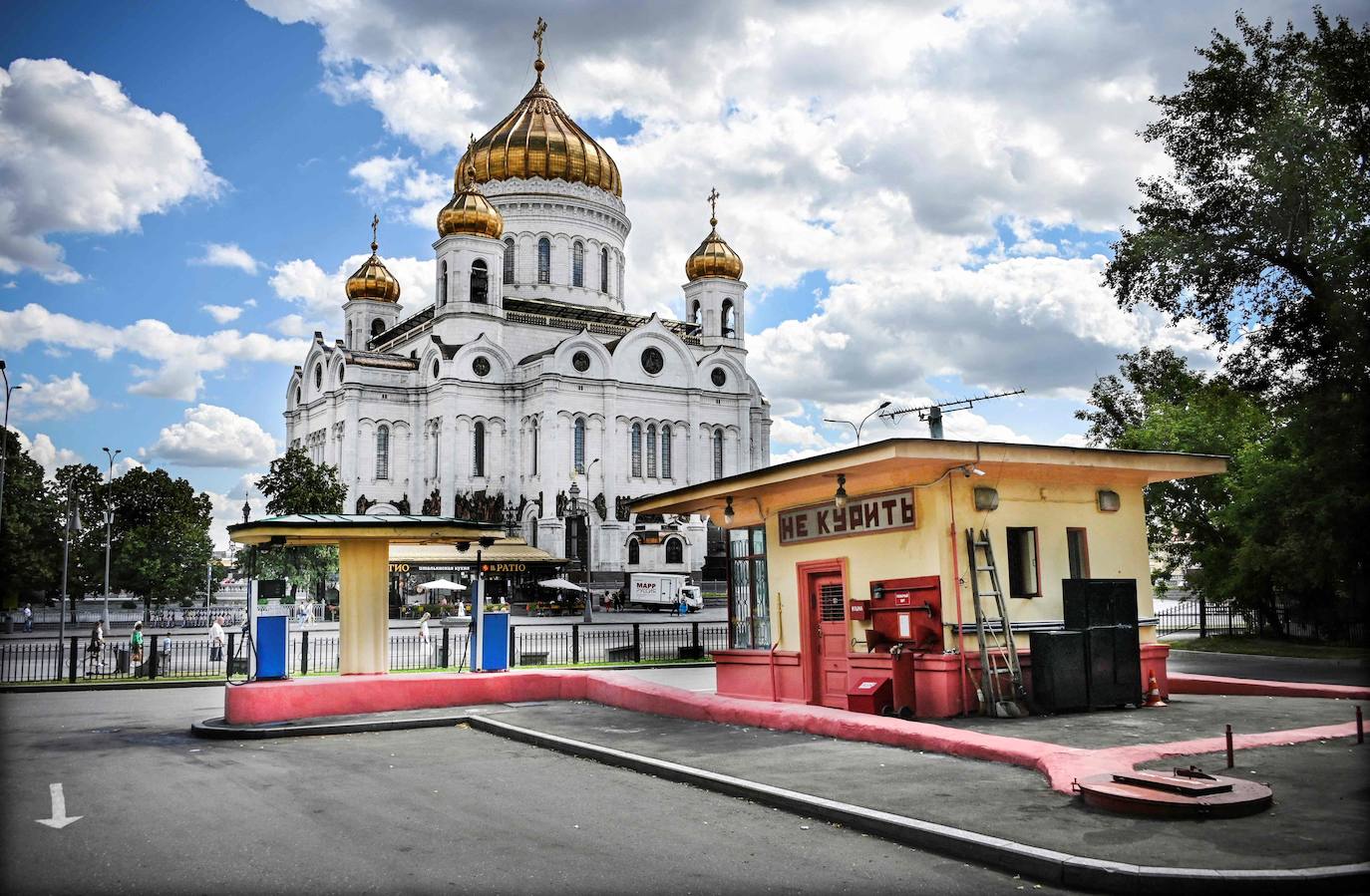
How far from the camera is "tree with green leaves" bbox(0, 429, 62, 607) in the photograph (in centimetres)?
4491

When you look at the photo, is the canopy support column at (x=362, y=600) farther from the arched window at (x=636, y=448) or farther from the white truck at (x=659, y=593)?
the arched window at (x=636, y=448)

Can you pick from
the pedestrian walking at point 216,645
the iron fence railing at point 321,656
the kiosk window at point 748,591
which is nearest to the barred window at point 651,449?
the iron fence railing at point 321,656

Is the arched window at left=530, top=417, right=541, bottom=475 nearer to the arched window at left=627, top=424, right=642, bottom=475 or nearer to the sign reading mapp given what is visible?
the arched window at left=627, top=424, right=642, bottom=475

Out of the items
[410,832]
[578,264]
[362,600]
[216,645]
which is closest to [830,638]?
[362,600]

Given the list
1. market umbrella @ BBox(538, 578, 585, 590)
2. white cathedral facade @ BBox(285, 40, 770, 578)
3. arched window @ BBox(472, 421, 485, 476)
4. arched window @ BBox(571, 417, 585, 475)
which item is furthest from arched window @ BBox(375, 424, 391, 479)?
market umbrella @ BBox(538, 578, 585, 590)

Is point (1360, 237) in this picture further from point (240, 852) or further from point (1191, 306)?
point (240, 852)

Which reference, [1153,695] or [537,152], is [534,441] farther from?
[1153,695]

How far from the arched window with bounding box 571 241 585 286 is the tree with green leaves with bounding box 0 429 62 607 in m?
32.5

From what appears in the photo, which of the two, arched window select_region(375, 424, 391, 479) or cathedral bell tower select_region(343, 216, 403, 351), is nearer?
arched window select_region(375, 424, 391, 479)

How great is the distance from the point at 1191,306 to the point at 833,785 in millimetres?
18153

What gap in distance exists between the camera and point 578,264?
2835 inches

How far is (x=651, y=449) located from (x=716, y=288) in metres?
13.8

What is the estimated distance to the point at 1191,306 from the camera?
2395 cm

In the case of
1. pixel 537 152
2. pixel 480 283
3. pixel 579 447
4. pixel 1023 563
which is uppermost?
pixel 537 152
